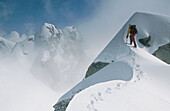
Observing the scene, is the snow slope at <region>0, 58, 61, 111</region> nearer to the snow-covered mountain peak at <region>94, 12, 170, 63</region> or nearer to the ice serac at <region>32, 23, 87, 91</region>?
the ice serac at <region>32, 23, 87, 91</region>

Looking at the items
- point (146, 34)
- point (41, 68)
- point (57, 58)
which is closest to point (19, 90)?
point (41, 68)

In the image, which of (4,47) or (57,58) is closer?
(57,58)

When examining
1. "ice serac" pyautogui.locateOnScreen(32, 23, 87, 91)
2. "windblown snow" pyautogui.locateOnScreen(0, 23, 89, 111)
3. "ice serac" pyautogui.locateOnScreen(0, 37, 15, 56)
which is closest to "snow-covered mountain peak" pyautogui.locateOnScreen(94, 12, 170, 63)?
"windblown snow" pyautogui.locateOnScreen(0, 23, 89, 111)

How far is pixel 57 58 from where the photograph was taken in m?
97.6

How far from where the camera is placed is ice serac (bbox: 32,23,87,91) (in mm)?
85500

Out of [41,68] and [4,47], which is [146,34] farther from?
[4,47]

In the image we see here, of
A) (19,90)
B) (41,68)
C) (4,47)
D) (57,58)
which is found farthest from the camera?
(4,47)

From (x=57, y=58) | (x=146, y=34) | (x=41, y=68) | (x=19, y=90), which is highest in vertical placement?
(x=57, y=58)

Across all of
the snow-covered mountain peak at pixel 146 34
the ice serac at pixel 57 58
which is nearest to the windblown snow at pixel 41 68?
the ice serac at pixel 57 58

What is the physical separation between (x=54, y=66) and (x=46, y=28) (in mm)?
33483

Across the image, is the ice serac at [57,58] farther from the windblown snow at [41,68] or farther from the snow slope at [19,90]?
the snow slope at [19,90]

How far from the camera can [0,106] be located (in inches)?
1743

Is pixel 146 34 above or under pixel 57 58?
under

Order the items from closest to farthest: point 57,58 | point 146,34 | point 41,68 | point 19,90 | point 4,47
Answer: point 146,34 → point 19,90 → point 41,68 → point 57,58 → point 4,47
